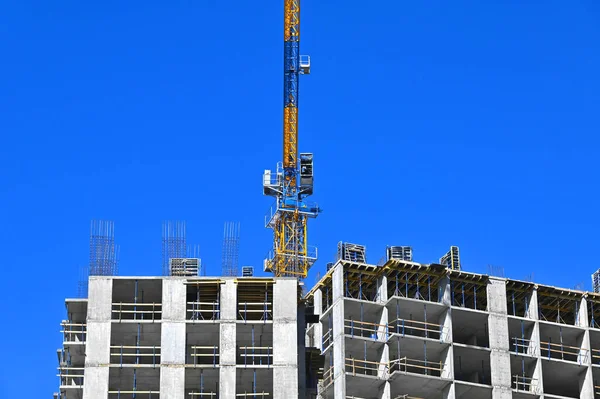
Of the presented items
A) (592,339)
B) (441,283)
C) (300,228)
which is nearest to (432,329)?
(441,283)

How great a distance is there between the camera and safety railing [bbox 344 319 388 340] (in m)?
116

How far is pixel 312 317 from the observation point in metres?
120

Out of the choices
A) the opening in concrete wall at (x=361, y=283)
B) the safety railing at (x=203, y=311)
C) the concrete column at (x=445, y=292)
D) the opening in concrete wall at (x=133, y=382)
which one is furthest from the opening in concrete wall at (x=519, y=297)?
the opening in concrete wall at (x=133, y=382)

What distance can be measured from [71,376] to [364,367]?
69.0ft

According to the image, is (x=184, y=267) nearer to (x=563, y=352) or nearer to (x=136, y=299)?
(x=136, y=299)

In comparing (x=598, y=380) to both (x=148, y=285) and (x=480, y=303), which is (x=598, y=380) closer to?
(x=480, y=303)

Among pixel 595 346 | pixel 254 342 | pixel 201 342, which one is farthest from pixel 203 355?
pixel 595 346

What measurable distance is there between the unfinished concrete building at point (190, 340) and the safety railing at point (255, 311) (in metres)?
0.07

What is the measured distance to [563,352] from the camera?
12212cm

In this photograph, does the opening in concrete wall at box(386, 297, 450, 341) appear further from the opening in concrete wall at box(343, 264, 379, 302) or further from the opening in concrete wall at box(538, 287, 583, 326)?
the opening in concrete wall at box(538, 287, 583, 326)

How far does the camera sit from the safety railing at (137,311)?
111 metres

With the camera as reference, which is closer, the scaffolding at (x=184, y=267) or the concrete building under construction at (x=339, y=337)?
the concrete building under construction at (x=339, y=337)

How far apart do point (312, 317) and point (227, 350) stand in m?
12.7

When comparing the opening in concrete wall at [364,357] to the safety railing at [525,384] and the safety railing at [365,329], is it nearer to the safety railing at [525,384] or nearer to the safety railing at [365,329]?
the safety railing at [365,329]
